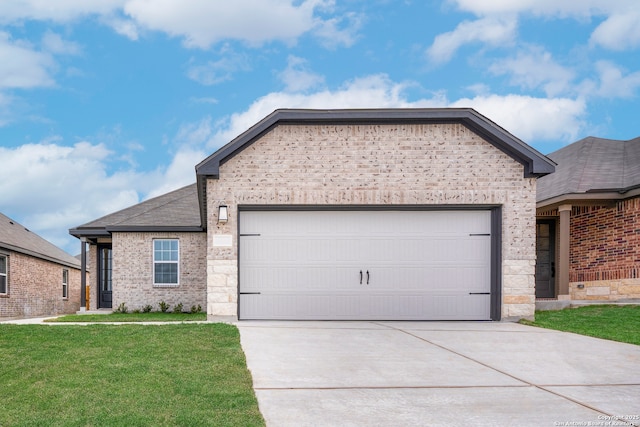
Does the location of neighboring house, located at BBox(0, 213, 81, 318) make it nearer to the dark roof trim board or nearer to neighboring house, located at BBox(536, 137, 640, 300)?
the dark roof trim board

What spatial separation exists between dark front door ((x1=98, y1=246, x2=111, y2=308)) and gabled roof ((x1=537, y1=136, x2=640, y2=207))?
15.9 m

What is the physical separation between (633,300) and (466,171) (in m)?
7.85

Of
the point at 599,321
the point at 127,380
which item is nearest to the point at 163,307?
the point at 599,321

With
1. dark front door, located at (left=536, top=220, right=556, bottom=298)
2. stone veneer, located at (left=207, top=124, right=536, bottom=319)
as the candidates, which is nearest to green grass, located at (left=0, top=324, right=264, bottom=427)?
stone veneer, located at (left=207, top=124, right=536, bottom=319)

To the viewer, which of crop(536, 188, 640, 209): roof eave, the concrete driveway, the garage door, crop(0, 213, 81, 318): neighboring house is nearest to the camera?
the concrete driveway

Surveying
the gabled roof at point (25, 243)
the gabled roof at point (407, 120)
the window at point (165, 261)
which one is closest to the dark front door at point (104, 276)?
the gabled roof at point (25, 243)

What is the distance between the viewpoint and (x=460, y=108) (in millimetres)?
12023

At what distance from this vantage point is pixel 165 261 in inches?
755

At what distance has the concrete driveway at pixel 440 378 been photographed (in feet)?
16.5

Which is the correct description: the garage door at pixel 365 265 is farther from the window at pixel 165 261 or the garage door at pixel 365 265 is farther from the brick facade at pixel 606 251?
the window at pixel 165 261

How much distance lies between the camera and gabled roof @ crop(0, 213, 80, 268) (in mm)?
21391

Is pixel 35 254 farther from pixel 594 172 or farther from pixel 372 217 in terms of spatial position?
pixel 594 172

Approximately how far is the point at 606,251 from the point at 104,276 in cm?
1777

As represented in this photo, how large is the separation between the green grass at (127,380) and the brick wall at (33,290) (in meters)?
13.4
